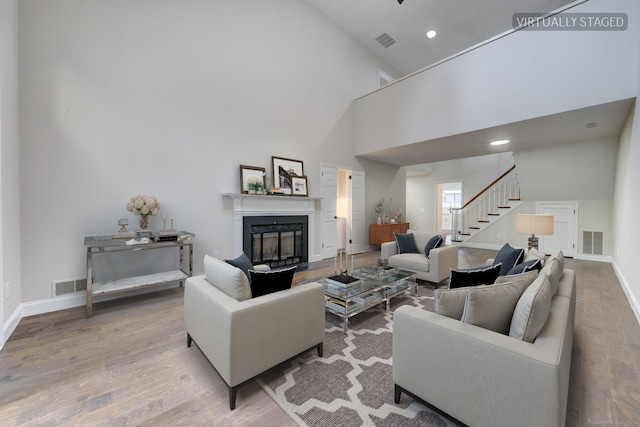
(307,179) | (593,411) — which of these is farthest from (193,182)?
(593,411)

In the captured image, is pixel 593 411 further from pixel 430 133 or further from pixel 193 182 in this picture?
pixel 193 182

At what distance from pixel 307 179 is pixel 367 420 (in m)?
4.48

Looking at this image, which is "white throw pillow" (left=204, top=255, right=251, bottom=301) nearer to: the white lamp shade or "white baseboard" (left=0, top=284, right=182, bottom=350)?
"white baseboard" (left=0, top=284, right=182, bottom=350)

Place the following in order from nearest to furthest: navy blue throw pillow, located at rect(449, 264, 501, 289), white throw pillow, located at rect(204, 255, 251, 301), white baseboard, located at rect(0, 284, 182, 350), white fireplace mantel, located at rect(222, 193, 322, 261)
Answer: white throw pillow, located at rect(204, 255, 251, 301) → navy blue throw pillow, located at rect(449, 264, 501, 289) → white baseboard, located at rect(0, 284, 182, 350) → white fireplace mantel, located at rect(222, 193, 322, 261)

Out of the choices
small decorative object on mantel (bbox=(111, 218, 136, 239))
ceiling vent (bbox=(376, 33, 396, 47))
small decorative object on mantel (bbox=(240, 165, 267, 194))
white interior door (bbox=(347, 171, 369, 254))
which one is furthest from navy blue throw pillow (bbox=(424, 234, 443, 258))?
ceiling vent (bbox=(376, 33, 396, 47))

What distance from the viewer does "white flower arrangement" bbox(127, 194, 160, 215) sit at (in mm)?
3176

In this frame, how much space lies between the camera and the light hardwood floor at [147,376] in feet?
4.89

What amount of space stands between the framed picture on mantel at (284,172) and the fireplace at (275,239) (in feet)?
2.01

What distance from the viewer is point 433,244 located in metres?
3.95

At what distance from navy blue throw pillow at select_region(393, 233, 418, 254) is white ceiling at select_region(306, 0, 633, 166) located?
200 centimetres

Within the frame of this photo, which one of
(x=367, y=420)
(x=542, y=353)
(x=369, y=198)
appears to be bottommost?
(x=367, y=420)

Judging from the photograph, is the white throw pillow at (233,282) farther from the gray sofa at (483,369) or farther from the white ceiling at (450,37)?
the white ceiling at (450,37)

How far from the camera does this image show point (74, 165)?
3.05 m

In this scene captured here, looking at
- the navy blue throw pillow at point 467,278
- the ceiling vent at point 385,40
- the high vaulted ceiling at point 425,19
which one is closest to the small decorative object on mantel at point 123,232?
the navy blue throw pillow at point 467,278
